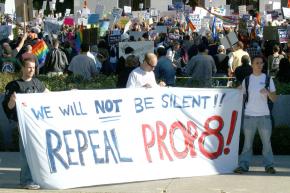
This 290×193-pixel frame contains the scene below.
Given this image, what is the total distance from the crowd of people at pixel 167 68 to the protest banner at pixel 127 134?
0.21 m

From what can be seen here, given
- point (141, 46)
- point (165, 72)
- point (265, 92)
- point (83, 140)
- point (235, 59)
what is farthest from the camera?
point (141, 46)

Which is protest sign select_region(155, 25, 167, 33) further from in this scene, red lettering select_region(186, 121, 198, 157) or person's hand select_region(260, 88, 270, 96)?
person's hand select_region(260, 88, 270, 96)

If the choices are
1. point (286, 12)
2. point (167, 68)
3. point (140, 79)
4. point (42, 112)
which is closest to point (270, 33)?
point (286, 12)

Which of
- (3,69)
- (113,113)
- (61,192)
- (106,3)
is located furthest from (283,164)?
(106,3)

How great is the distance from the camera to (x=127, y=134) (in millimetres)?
9812

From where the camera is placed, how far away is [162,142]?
10047 mm

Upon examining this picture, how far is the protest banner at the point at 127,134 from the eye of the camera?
934 cm

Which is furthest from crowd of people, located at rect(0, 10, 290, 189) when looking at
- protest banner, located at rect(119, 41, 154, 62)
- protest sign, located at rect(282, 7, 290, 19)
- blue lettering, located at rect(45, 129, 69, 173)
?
protest sign, located at rect(282, 7, 290, 19)

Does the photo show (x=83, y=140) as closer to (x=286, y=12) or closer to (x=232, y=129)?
(x=232, y=129)

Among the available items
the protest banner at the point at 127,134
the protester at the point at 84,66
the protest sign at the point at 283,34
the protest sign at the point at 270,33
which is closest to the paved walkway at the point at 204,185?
the protest banner at the point at 127,134

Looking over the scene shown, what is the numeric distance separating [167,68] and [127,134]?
15.3ft

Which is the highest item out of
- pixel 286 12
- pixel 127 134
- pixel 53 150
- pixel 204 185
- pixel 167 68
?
pixel 286 12

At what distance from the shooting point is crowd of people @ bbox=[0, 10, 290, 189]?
395 inches

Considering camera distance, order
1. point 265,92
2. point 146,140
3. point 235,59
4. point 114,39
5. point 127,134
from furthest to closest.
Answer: point 114,39 < point 235,59 < point 265,92 < point 146,140 < point 127,134
